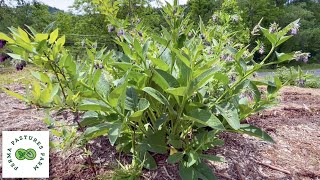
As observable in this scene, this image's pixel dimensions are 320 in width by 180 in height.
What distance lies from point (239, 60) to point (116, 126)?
1.90ft

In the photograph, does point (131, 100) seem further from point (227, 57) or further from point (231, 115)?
point (227, 57)

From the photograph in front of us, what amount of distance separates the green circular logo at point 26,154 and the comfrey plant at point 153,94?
7.2 inches

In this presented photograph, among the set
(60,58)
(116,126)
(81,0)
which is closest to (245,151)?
(116,126)

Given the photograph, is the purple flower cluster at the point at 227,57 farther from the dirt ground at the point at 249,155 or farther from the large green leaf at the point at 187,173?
the large green leaf at the point at 187,173

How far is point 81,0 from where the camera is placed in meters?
17.5

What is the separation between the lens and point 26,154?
1.31 m

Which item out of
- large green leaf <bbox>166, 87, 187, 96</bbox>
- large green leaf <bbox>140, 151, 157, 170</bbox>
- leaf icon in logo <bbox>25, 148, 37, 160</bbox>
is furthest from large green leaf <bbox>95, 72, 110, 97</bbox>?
leaf icon in logo <bbox>25, 148, 37, 160</bbox>

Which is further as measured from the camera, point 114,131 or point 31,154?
point 31,154

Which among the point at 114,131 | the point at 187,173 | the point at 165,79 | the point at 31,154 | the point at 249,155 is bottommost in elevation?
the point at 249,155

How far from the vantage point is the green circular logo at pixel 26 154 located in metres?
1.31

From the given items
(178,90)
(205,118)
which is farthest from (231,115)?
(178,90)

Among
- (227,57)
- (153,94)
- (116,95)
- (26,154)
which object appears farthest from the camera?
(227,57)

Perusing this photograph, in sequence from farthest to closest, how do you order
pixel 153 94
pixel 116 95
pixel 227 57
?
pixel 227 57 < pixel 153 94 < pixel 116 95

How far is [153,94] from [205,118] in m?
0.21
